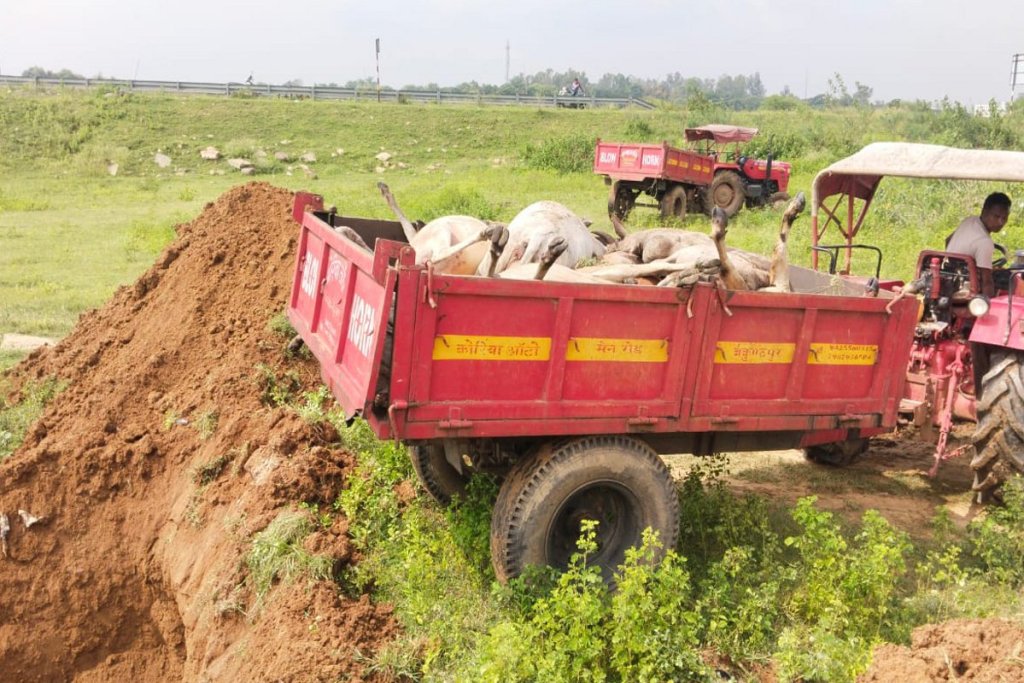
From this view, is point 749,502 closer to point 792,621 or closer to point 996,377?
point 792,621

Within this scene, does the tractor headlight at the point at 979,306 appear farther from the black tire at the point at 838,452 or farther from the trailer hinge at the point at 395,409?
the trailer hinge at the point at 395,409

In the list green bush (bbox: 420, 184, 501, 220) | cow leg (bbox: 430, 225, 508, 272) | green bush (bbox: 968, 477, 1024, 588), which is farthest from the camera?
green bush (bbox: 420, 184, 501, 220)

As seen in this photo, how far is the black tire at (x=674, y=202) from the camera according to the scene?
19469 millimetres

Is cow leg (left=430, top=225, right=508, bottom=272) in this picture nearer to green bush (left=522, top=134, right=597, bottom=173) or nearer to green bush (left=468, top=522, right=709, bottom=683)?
green bush (left=468, top=522, right=709, bottom=683)

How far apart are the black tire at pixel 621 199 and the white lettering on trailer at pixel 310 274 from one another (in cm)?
1345

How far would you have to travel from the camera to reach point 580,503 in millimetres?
5180

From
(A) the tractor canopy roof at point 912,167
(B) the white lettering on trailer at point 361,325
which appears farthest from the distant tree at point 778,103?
(B) the white lettering on trailer at point 361,325

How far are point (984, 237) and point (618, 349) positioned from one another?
12.1ft

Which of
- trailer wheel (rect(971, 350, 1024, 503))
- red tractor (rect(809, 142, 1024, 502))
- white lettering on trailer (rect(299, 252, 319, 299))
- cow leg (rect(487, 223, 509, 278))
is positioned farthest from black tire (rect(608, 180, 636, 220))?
cow leg (rect(487, 223, 509, 278))

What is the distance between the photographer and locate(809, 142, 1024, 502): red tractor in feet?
Answer: 20.7

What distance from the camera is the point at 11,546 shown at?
6117 mm

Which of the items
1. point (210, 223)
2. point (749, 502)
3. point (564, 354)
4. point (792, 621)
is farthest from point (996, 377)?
point (210, 223)

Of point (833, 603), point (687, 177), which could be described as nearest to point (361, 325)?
point (833, 603)

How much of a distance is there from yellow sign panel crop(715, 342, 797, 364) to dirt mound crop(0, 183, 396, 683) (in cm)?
232
